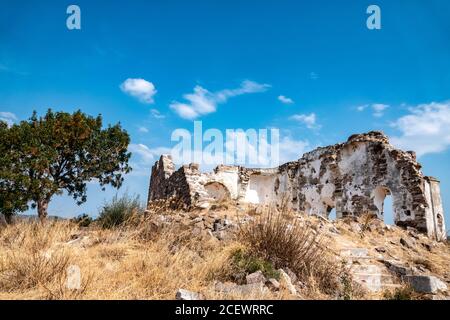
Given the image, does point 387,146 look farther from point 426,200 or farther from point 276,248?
point 276,248

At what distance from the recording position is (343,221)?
10266 mm

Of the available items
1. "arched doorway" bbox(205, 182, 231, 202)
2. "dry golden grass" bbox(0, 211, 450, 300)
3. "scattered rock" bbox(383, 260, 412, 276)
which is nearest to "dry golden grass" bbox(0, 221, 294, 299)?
"dry golden grass" bbox(0, 211, 450, 300)

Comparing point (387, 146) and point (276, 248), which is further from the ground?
point (387, 146)

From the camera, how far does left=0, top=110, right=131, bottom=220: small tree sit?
12.2 metres

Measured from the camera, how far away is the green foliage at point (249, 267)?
4430 mm

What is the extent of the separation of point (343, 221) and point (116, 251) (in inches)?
275

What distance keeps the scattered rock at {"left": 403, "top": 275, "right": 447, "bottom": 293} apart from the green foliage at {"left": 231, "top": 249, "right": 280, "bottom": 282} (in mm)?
2383

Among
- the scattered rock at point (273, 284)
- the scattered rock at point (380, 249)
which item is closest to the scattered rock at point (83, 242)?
the scattered rock at point (273, 284)

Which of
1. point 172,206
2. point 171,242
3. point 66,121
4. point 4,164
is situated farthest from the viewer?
point 66,121

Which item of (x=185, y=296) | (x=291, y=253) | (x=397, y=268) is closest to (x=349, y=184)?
(x=397, y=268)

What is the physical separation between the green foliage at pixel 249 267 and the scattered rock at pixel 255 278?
0.14 m

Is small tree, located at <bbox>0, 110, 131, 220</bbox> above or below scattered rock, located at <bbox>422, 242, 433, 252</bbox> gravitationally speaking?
above

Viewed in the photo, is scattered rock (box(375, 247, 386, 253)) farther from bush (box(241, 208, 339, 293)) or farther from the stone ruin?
bush (box(241, 208, 339, 293))
